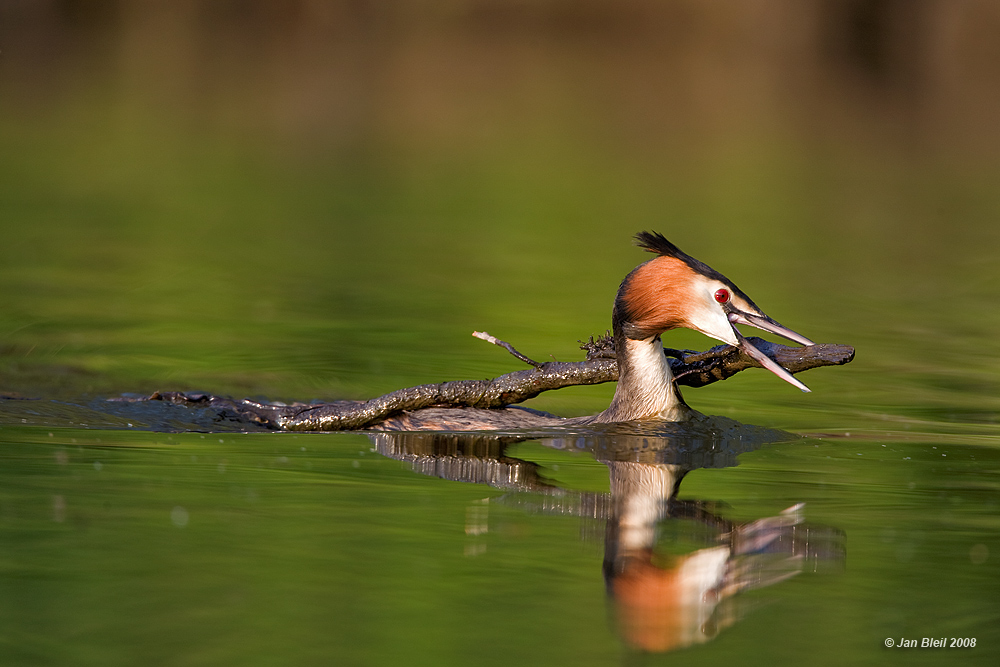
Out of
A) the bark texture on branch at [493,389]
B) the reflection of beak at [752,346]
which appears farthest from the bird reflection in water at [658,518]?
the reflection of beak at [752,346]

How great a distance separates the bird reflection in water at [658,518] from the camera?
16.7 feet

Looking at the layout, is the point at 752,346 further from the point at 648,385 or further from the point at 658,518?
the point at 658,518

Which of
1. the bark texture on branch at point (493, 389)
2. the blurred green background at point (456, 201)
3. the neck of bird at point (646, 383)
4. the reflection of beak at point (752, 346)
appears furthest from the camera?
the blurred green background at point (456, 201)

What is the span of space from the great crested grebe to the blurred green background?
4.98 ft

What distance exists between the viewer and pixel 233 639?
185 inches

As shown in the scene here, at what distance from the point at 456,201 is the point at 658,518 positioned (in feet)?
41.1

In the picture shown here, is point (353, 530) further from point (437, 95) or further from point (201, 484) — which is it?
point (437, 95)

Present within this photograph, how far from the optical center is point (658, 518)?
20.4 feet

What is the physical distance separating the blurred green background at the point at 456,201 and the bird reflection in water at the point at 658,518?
68.6 inches

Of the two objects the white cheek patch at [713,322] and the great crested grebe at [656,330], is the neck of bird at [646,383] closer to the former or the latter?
the great crested grebe at [656,330]

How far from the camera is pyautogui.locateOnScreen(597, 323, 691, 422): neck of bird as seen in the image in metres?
7.99

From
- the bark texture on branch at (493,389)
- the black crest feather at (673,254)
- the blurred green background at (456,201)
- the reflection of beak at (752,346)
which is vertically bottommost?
the bark texture on branch at (493,389)

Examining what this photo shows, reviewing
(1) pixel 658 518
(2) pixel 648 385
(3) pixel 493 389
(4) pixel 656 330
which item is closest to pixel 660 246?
(4) pixel 656 330

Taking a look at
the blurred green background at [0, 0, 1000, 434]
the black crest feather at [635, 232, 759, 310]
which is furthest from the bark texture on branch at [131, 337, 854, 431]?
the blurred green background at [0, 0, 1000, 434]
